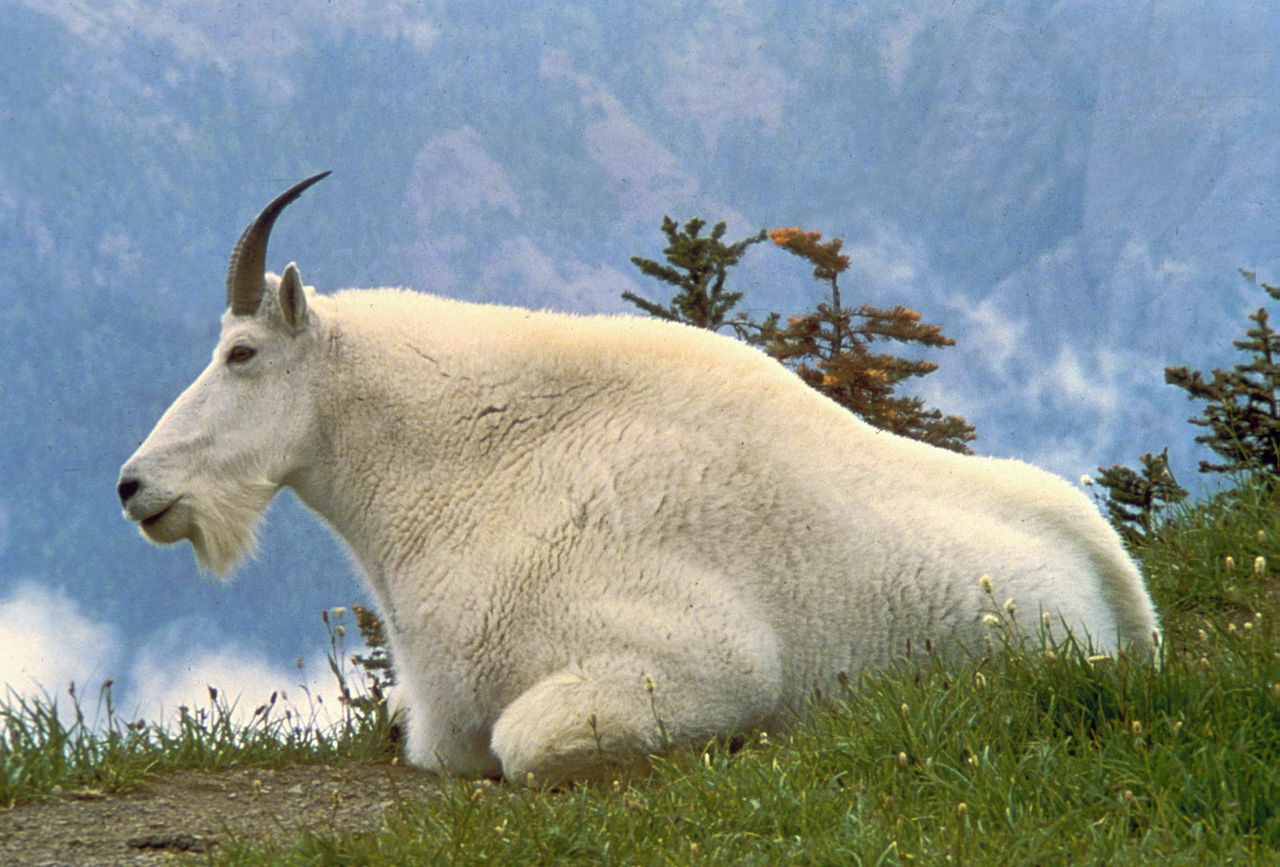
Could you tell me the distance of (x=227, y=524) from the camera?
20.5 ft

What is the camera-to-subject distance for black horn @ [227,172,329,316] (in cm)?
600

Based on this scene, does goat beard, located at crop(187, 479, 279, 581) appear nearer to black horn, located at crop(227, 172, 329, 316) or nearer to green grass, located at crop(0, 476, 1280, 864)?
black horn, located at crop(227, 172, 329, 316)

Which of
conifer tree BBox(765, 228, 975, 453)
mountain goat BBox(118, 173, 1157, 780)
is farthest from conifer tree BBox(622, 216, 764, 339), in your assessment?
→ mountain goat BBox(118, 173, 1157, 780)

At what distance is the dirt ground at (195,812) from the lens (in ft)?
14.4

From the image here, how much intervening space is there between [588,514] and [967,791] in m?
2.43

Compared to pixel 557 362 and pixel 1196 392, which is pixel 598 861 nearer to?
pixel 557 362

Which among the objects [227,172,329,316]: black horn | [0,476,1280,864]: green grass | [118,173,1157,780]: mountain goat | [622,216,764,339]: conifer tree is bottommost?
[0,476,1280,864]: green grass

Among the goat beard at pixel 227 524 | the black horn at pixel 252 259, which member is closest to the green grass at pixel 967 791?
the goat beard at pixel 227 524

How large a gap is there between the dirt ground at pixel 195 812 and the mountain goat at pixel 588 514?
525 millimetres

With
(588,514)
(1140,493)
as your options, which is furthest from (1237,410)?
(588,514)

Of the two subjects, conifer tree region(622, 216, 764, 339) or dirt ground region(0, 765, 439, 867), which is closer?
dirt ground region(0, 765, 439, 867)

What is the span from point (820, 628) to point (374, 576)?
2.41m

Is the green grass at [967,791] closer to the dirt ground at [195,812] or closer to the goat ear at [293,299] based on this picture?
the dirt ground at [195,812]

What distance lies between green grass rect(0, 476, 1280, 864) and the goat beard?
2555mm
